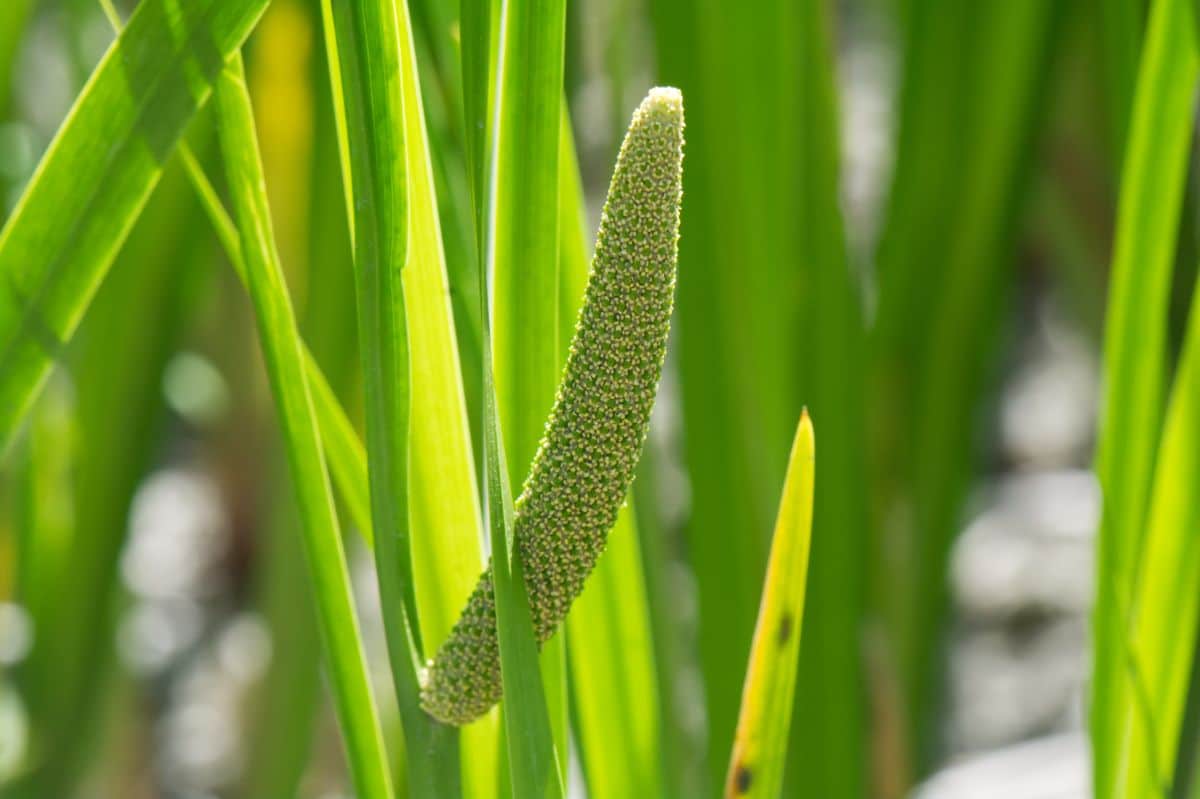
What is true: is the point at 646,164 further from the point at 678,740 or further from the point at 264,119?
the point at 264,119

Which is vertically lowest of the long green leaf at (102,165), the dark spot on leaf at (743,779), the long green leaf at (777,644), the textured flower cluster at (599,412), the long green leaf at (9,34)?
the dark spot on leaf at (743,779)

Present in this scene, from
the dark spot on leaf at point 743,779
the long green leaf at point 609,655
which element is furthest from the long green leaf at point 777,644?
the long green leaf at point 609,655

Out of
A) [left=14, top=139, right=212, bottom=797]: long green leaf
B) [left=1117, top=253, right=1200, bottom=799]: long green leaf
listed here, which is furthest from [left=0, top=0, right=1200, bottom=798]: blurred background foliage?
[left=1117, top=253, right=1200, bottom=799]: long green leaf

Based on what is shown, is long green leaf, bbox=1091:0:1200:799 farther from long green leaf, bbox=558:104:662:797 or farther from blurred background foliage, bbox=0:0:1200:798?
long green leaf, bbox=558:104:662:797

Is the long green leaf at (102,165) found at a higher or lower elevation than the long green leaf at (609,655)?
higher

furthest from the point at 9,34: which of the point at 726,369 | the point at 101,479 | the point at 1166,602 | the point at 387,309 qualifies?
the point at 1166,602

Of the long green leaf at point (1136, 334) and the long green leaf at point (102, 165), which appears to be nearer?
the long green leaf at point (102, 165)

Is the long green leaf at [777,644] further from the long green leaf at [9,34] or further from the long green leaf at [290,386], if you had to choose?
the long green leaf at [9,34]
